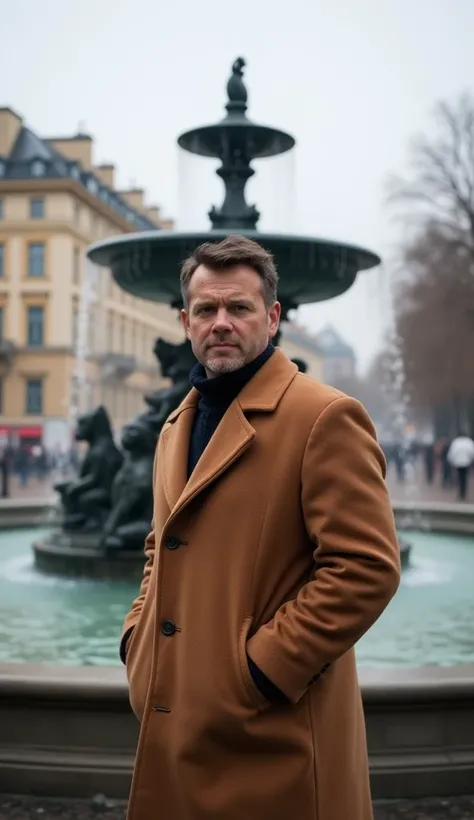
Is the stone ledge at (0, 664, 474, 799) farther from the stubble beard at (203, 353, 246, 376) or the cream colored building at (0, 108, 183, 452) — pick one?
the cream colored building at (0, 108, 183, 452)

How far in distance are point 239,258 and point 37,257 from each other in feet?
157

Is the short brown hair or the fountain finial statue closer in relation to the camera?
the short brown hair

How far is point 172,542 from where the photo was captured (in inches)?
92.4

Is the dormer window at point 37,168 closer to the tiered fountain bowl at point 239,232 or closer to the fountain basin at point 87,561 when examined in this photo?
the tiered fountain bowl at point 239,232

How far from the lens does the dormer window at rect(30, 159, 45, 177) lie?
4872cm

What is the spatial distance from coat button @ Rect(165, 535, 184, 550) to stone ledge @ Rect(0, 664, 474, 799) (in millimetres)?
1834

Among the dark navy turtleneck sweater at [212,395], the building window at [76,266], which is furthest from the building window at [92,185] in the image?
the dark navy turtleneck sweater at [212,395]

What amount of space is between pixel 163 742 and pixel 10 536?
1026 cm

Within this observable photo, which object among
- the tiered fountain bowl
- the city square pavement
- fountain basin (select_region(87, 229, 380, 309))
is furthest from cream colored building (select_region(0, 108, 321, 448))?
fountain basin (select_region(87, 229, 380, 309))

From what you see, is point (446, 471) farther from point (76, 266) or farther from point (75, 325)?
point (76, 266)

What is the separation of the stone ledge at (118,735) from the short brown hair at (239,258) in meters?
2.17

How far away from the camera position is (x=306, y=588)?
220 centimetres

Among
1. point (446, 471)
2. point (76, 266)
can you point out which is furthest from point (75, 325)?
point (446, 471)

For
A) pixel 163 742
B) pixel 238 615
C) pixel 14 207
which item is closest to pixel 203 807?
pixel 163 742
